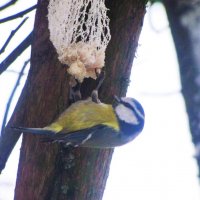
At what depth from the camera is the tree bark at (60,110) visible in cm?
200

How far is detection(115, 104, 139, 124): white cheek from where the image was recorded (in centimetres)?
221

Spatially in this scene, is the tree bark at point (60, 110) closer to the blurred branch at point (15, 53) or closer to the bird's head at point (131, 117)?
the bird's head at point (131, 117)

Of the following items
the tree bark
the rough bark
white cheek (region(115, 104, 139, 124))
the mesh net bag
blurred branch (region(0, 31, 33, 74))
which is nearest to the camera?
the rough bark

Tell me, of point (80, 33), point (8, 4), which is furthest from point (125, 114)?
point (8, 4)

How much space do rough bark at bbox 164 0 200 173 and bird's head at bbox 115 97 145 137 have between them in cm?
155

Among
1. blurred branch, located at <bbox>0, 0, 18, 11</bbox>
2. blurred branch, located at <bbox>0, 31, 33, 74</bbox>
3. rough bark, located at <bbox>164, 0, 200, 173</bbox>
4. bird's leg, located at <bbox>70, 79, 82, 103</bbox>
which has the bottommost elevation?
rough bark, located at <bbox>164, 0, 200, 173</bbox>

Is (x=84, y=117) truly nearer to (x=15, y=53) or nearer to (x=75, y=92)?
(x=75, y=92)

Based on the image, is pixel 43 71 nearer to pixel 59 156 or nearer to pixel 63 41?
pixel 63 41

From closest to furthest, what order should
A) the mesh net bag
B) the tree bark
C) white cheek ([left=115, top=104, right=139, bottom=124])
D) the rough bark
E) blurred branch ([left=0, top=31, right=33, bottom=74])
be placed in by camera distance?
the rough bark, the tree bark, the mesh net bag, white cheek ([left=115, top=104, right=139, bottom=124]), blurred branch ([left=0, top=31, right=33, bottom=74])

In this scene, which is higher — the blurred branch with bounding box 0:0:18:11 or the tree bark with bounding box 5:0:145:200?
the blurred branch with bounding box 0:0:18:11

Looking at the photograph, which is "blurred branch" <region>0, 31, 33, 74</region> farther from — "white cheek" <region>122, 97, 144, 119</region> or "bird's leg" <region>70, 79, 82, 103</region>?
"white cheek" <region>122, 97, 144, 119</region>

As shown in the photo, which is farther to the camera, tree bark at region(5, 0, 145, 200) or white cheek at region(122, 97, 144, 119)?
white cheek at region(122, 97, 144, 119)

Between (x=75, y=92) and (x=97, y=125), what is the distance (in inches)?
6.8

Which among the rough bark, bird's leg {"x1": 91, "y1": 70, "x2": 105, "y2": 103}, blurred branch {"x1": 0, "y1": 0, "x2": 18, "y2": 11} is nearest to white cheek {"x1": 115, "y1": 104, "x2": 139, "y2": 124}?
bird's leg {"x1": 91, "y1": 70, "x2": 105, "y2": 103}
